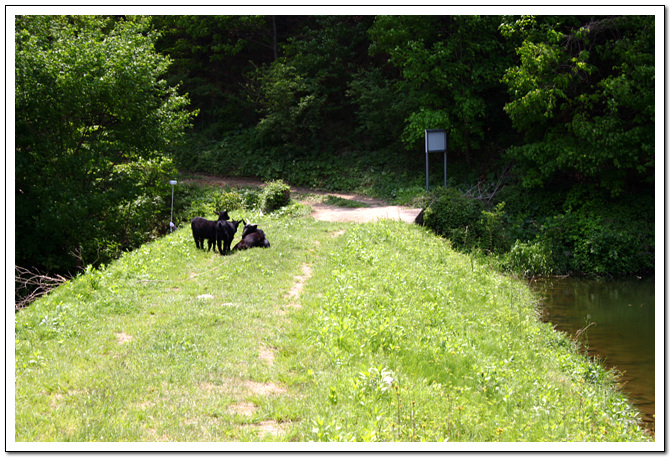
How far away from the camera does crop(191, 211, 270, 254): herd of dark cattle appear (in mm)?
12594

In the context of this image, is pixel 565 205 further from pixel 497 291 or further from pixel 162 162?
pixel 162 162

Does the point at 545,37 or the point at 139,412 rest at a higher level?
the point at 545,37

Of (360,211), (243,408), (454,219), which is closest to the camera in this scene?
(243,408)

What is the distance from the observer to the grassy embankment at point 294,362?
4914 mm

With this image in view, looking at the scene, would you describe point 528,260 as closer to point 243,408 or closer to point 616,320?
point 616,320

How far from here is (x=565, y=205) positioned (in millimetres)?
21984

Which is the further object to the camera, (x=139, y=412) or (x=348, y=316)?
(x=348, y=316)

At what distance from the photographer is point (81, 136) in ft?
63.2

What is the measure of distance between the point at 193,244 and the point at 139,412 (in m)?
9.04

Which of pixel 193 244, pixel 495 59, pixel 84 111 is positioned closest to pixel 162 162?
pixel 84 111

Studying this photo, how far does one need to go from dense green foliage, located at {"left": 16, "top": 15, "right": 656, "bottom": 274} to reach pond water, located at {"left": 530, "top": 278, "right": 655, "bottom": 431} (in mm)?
2281

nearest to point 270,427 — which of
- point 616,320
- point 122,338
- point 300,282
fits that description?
point 122,338

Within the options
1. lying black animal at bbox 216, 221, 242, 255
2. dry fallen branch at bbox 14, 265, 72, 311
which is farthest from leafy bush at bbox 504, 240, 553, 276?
dry fallen branch at bbox 14, 265, 72, 311

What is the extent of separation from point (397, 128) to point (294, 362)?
906 inches
